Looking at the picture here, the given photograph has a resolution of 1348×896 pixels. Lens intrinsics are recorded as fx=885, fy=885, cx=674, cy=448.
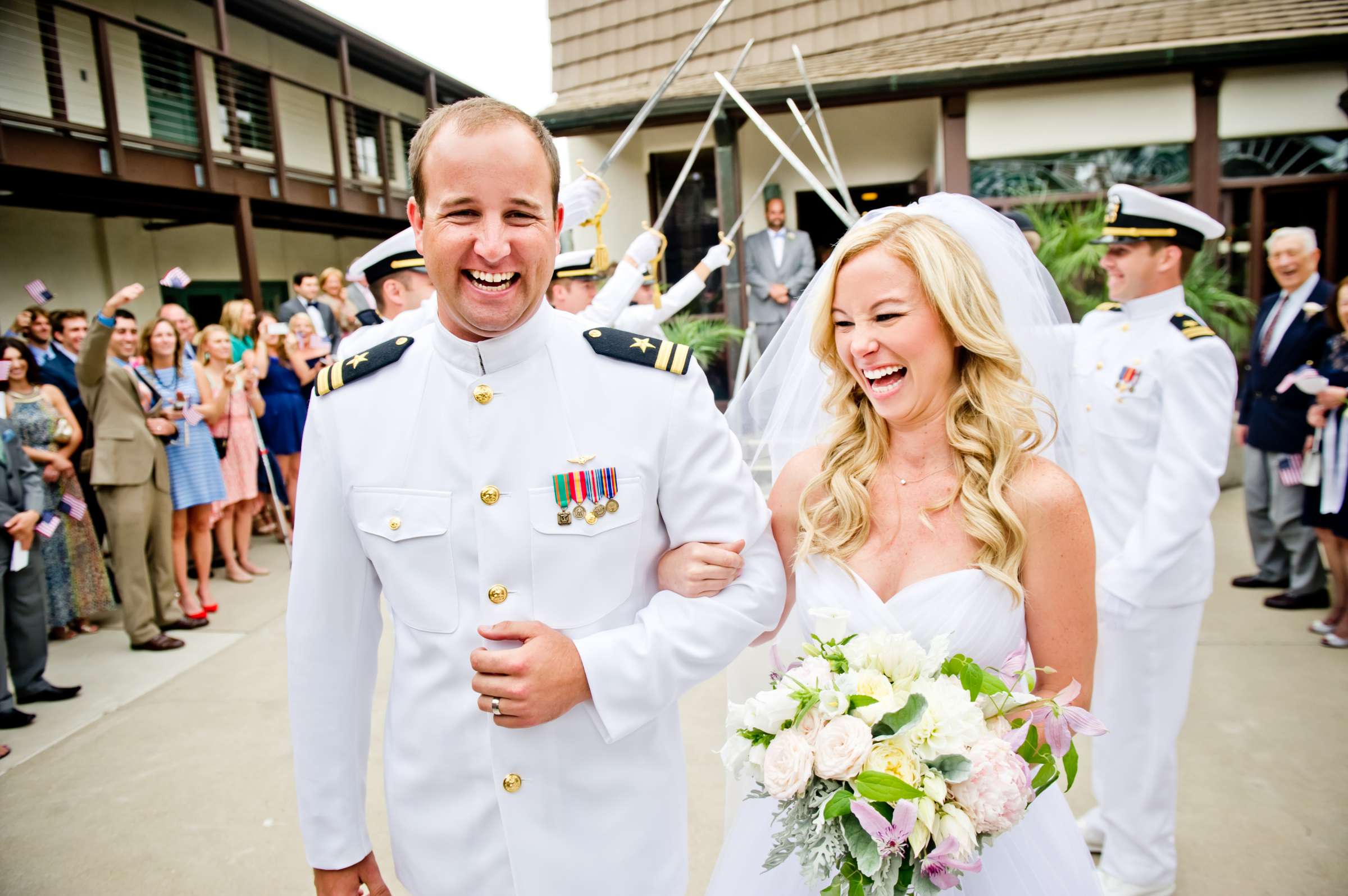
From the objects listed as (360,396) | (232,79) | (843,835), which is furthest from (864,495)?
(232,79)

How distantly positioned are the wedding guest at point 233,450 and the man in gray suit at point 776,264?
495cm

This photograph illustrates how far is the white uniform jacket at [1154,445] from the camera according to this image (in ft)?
8.82

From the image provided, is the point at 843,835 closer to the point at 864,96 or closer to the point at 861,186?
the point at 864,96

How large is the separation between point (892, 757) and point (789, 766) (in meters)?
0.16

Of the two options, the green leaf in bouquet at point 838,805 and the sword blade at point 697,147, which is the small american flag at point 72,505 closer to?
the sword blade at point 697,147

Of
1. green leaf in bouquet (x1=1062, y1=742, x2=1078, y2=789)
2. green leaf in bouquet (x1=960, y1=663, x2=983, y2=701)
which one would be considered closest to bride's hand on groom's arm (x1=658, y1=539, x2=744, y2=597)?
green leaf in bouquet (x1=960, y1=663, x2=983, y2=701)

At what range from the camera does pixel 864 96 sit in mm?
8992

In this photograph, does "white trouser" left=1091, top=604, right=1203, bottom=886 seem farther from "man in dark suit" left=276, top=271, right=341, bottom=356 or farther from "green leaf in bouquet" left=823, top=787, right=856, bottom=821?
"man in dark suit" left=276, top=271, right=341, bottom=356

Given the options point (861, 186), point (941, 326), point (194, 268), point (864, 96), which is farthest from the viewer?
point (194, 268)

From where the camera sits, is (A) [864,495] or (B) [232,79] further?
(B) [232,79]

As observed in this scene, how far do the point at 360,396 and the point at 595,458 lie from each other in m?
0.46

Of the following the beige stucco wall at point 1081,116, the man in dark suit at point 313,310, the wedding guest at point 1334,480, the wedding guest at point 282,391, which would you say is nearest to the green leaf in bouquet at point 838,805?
the wedding guest at point 1334,480

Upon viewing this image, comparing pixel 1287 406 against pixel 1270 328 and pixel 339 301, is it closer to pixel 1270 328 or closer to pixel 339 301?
pixel 1270 328

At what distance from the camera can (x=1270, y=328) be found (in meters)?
5.48
